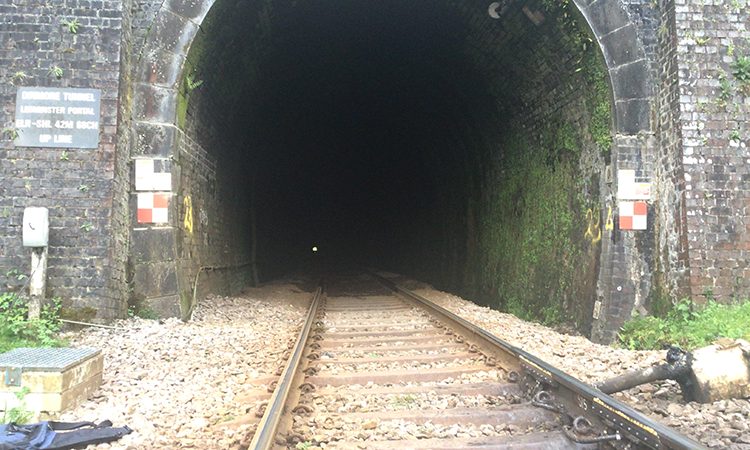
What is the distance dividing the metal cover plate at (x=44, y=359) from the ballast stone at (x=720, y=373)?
14.3ft

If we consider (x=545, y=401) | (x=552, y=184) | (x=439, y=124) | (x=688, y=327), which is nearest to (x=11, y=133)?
(x=545, y=401)

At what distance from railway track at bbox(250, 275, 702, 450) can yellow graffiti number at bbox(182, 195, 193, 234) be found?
108 inches

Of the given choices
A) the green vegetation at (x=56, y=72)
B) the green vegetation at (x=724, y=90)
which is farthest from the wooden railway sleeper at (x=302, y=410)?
the green vegetation at (x=724, y=90)

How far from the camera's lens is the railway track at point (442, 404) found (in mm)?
3205

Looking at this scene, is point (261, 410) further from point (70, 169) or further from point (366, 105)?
point (366, 105)

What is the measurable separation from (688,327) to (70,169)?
22.6 feet

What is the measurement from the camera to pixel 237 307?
934 cm

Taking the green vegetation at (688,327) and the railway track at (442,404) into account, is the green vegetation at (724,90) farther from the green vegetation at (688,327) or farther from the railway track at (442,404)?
the railway track at (442,404)

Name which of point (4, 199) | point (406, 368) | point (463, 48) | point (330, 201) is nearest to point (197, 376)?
point (406, 368)

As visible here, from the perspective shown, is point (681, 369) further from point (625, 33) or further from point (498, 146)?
point (498, 146)

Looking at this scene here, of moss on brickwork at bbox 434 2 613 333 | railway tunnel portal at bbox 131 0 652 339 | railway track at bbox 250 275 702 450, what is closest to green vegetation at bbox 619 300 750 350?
railway tunnel portal at bbox 131 0 652 339

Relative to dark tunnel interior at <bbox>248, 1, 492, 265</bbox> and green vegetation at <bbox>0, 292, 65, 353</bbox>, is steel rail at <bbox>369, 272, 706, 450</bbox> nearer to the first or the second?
green vegetation at <bbox>0, 292, 65, 353</bbox>

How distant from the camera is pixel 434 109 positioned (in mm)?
12617

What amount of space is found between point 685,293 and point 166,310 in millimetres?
6021
